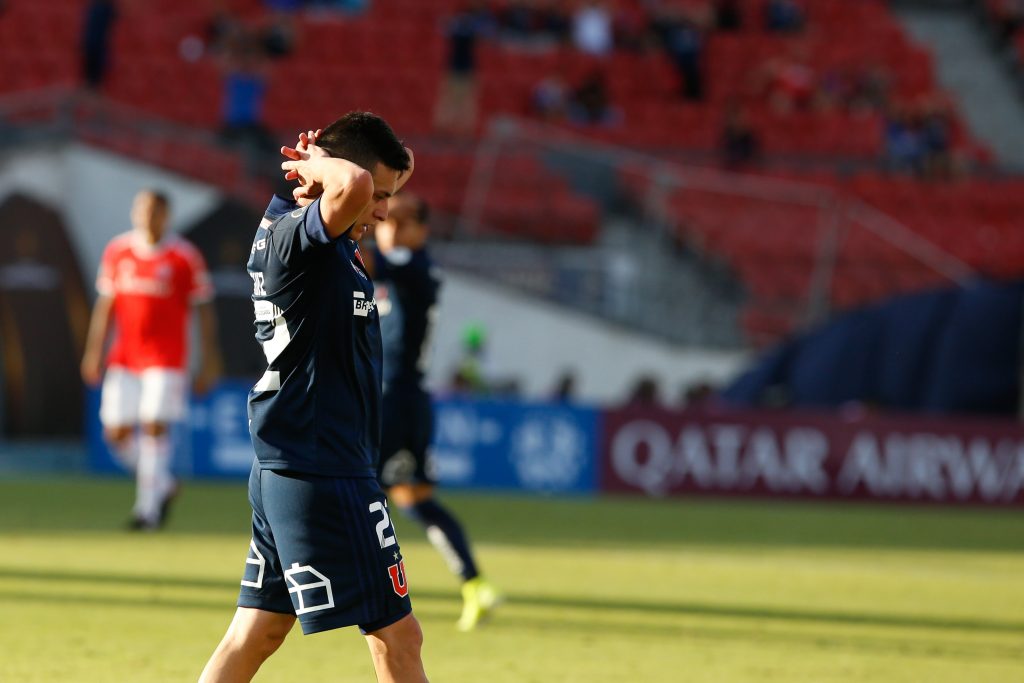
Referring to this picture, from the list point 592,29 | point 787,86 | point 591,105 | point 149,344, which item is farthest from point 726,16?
point 149,344

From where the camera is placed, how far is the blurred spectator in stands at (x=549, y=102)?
989 inches

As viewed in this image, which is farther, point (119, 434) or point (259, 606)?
point (119, 434)

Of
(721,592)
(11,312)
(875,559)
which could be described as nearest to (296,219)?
(721,592)

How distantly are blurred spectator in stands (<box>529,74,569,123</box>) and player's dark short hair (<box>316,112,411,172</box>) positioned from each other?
2039 centimetres

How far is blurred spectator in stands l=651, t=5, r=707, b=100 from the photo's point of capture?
2720 cm

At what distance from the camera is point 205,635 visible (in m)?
7.80

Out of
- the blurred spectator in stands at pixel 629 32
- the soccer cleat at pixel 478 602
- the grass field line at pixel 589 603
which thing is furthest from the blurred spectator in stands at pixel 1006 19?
the soccer cleat at pixel 478 602

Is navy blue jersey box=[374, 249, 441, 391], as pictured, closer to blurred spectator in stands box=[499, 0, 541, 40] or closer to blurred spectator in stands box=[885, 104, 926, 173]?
blurred spectator in stands box=[885, 104, 926, 173]

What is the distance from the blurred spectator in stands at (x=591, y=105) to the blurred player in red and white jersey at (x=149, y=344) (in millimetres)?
13207

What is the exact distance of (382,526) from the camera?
191 inches

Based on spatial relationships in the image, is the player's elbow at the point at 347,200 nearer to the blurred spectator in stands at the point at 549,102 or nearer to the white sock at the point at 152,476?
the white sock at the point at 152,476

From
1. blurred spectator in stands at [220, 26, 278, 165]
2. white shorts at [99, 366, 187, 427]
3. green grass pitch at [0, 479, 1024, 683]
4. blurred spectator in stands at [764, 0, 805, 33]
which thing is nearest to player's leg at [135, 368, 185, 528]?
white shorts at [99, 366, 187, 427]

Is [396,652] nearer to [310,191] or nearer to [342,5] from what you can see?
[310,191]

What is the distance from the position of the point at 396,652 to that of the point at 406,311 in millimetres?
4065
